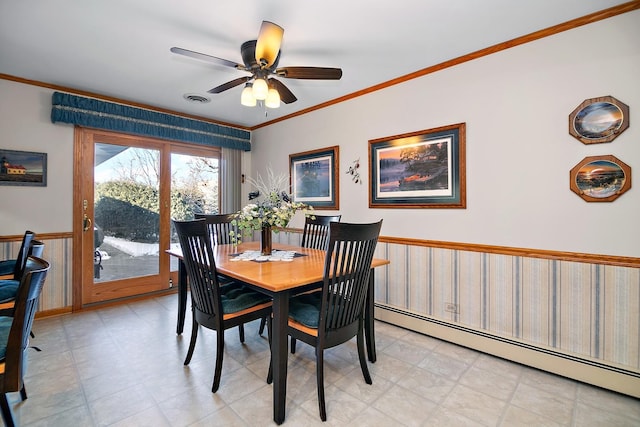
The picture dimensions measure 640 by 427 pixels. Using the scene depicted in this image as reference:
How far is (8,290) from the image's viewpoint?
2.19 metres

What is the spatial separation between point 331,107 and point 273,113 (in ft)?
3.14

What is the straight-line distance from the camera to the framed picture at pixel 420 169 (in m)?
2.66

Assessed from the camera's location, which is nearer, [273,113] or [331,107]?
[331,107]

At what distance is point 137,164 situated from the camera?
3861mm

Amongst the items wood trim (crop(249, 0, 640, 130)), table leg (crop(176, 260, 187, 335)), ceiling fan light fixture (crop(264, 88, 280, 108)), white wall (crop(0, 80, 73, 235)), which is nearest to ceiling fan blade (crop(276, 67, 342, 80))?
ceiling fan light fixture (crop(264, 88, 280, 108))

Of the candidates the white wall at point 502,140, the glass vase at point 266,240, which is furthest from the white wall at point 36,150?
the glass vase at point 266,240

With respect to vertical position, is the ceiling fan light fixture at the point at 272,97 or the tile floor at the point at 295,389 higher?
the ceiling fan light fixture at the point at 272,97

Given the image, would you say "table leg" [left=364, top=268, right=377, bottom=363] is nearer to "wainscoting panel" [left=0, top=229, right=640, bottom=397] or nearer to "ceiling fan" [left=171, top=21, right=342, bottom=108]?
"wainscoting panel" [left=0, top=229, right=640, bottom=397]

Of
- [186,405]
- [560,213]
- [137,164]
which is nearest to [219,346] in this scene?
[186,405]

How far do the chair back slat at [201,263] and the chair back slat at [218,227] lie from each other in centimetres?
111

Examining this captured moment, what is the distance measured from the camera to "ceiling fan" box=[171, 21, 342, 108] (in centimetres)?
186

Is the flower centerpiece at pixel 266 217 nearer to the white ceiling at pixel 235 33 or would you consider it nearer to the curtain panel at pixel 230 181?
the white ceiling at pixel 235 33

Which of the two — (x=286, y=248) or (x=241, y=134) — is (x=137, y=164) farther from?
(x=286, y=248)

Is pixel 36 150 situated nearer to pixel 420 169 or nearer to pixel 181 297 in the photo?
pixel 181 297
